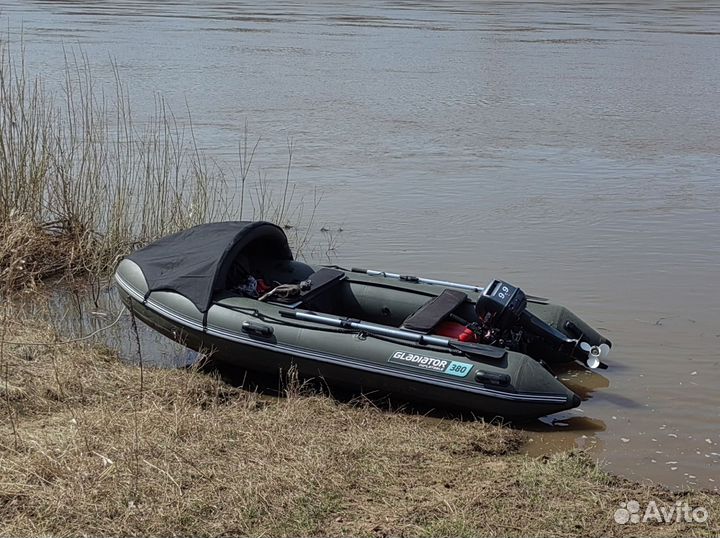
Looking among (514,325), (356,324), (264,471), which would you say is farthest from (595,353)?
(264,471)

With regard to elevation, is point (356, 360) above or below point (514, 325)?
below

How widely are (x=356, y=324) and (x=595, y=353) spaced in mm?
1566

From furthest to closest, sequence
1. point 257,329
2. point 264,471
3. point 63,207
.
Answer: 1. point 63,207
2. point 257,329
3. point 264,471

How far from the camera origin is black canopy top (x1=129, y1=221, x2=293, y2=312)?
6516 millimetres

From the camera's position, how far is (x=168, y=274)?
22.0ft

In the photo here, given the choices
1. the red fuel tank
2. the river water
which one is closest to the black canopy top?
the red fuel tank

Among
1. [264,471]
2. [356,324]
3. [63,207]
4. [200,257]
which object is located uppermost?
[200,257]

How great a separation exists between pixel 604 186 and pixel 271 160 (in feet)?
13.5

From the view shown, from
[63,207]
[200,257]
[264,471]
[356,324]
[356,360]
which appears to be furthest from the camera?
[63,207]

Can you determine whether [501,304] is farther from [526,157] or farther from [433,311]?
[526,157]

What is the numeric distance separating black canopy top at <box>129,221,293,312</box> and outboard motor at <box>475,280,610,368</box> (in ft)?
5.42

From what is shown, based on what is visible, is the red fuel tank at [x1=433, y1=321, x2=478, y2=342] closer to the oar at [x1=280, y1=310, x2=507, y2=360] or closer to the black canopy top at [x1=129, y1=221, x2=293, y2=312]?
the oar at [x1=280, y1=310, x2=507, y2=360]

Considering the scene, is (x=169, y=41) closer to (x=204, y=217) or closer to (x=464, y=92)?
(x=464, y=92)

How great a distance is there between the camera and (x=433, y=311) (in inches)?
255
